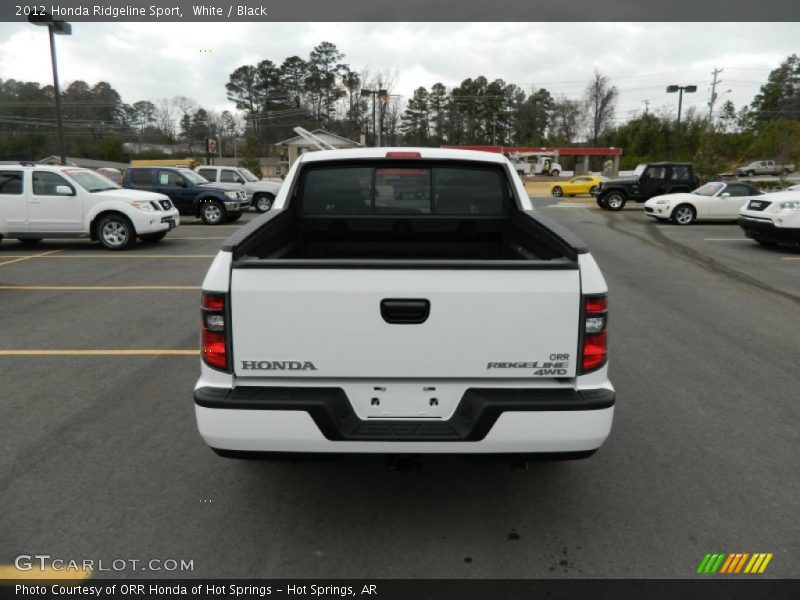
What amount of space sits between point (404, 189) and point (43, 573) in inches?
128

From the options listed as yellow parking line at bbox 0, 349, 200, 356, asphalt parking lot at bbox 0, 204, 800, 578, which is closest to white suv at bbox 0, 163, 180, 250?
asphalt parking lot at bbox 0, 204, 800, 578

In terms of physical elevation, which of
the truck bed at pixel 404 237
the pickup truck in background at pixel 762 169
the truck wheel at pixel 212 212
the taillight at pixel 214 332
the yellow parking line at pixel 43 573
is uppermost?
the pickup truck in background at pixel 762 169

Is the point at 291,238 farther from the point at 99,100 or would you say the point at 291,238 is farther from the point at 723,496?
the point at 99,100

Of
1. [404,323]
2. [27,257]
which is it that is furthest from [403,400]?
[27,257]

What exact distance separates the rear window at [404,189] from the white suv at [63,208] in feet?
33.1

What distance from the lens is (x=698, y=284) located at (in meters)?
9.66

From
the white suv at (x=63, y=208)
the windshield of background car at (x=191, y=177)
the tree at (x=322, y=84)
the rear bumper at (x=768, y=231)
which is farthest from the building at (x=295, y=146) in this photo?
the rear bumper at (x=768, y=231)

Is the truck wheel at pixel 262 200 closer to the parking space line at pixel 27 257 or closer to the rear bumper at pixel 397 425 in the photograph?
the parking space line at pixel 27 257

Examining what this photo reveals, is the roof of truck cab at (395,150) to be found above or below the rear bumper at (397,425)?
above

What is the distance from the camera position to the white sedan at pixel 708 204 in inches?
736

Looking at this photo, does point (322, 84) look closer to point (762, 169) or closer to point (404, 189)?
point (762, 169)

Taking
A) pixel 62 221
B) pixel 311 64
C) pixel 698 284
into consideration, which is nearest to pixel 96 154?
pixel 311 64

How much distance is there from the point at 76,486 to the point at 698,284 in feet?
30.7

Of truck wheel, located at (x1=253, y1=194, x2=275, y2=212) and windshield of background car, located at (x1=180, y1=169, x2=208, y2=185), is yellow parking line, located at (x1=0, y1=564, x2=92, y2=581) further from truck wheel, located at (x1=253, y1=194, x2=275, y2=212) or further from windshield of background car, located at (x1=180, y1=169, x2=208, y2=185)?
truck wheel, located at (x1=253, y1=194, x2=275, y2=212)
